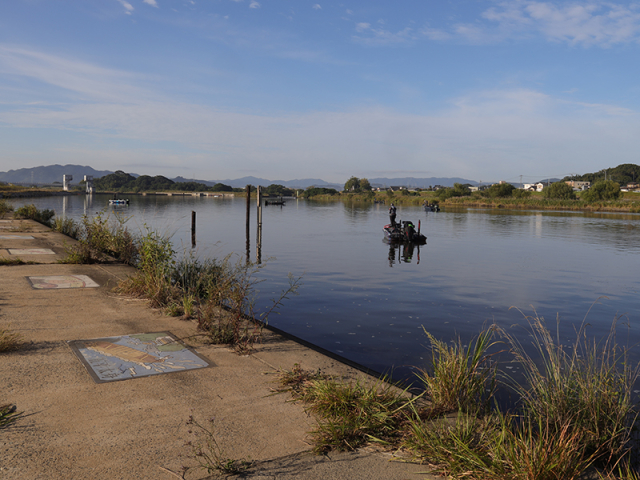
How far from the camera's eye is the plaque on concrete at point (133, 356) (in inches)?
212

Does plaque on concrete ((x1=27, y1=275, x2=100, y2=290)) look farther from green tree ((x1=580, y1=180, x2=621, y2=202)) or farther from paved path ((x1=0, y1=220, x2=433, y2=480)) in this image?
green tree ((x1=580, y1=180, x2=621, y2=202))

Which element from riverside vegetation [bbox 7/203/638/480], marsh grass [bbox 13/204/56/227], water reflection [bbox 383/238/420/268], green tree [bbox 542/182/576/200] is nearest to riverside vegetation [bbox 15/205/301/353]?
riverside vegetation [bbox 7/203/638/480]

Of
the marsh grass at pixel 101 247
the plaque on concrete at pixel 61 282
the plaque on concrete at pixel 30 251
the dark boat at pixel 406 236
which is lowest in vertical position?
the dark boat at pixel 406 236

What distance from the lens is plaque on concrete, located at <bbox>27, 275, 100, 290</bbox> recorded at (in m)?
9.91

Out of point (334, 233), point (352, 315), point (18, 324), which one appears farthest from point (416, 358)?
point (334, 233)

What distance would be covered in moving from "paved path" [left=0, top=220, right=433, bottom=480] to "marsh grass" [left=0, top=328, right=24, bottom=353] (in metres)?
0.13

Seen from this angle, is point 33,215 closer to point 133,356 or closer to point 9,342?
point 9,342

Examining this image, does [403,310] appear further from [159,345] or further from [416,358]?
[159,345]

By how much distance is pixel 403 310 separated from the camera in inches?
487

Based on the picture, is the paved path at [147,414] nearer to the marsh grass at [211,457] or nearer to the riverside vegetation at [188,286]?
the marsh grass at [211,457]

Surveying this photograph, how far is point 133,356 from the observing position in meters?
5.93

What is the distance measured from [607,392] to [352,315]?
7.55 m

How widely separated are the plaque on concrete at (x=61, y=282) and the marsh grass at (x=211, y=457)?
24.1ft

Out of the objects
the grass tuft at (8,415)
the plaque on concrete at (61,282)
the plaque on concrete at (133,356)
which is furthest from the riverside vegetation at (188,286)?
the grass tuft at (8,415)
